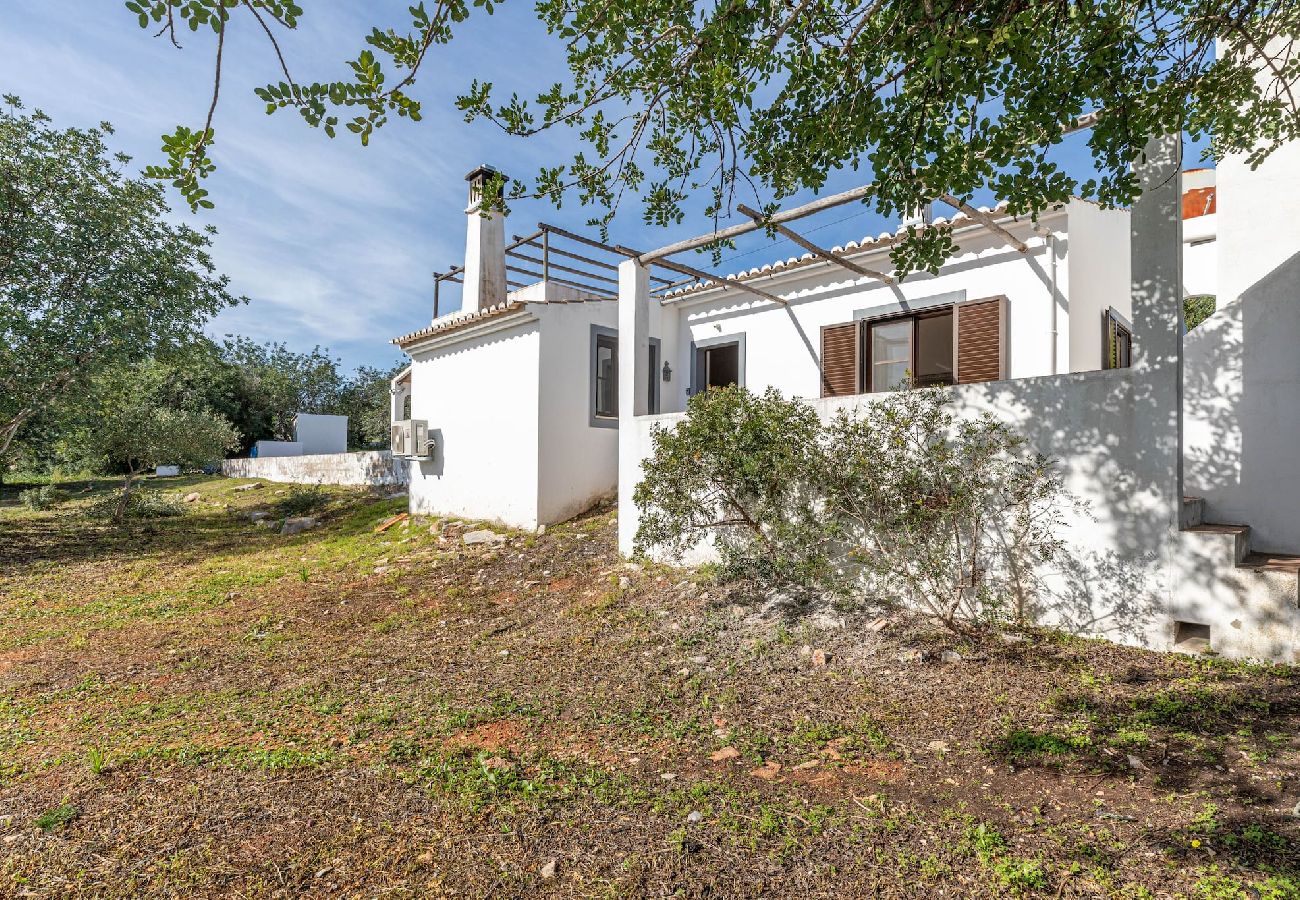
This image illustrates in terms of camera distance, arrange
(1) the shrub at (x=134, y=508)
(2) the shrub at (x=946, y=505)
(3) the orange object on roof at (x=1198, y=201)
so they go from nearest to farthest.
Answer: (2) the shrub at (x=946, y=505)
(3) the orange object on roof at (x=1198, y=201)
(1) the shrub at (x=134, y=508)

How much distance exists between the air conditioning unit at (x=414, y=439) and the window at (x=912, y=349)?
9.20 m

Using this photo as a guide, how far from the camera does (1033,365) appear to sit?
314 inches

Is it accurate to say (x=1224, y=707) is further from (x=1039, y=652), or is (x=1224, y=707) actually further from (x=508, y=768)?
(x=508, y=768)

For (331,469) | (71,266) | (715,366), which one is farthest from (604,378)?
(331,469)

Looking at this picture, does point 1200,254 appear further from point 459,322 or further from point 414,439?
point 414,439

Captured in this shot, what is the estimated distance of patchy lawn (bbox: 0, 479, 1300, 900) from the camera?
262cm

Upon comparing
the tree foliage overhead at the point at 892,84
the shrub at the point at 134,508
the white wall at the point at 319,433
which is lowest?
the shrub at the point at 134,508

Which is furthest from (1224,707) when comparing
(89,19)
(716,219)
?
(89,19)

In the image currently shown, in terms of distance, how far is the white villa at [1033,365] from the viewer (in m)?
4.63

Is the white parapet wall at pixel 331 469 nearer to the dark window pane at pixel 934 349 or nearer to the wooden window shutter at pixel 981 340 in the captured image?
the dark window pane at pixel 934 349

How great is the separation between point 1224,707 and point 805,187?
4.42 m

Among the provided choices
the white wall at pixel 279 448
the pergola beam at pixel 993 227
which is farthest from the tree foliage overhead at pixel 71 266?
the white wall at pixel 279 448

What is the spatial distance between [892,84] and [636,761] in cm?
485

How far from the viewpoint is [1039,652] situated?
481 centimetres
